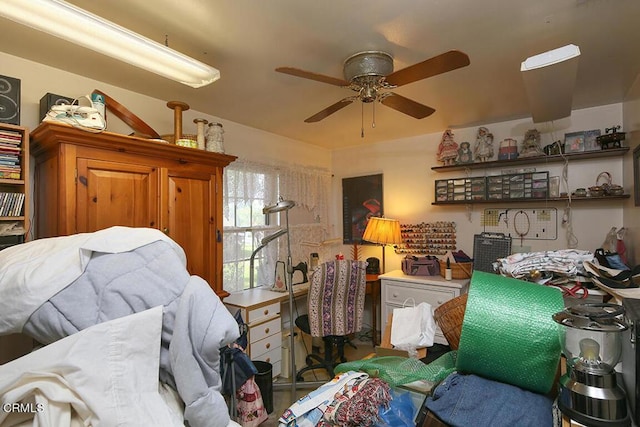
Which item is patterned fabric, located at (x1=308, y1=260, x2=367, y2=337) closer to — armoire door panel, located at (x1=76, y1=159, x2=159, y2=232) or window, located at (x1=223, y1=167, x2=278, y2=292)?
window, located at (x1=223, y1=167, x2=278, y2=292)

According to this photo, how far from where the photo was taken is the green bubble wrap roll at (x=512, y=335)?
3.06ft

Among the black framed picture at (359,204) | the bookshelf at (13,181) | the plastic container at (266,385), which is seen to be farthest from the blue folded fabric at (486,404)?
the black framed picture at (359,204)

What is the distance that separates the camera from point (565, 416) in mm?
786

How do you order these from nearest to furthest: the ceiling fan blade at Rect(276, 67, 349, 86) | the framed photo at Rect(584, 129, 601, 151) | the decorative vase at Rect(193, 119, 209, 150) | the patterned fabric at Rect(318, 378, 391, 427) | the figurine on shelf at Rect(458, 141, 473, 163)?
the patterned fabric at Rect(318, 378, 391, 427), the ceiling fan blade at Rect(276, 67, 349, 86), the decorative vase at Rect(193, 119, 209, 150), the framed photo at Rect(584, 129, 601, 151), the figurine on shelf at Rect(458, 141, 473, 163)

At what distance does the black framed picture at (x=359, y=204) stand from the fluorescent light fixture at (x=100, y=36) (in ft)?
8.64

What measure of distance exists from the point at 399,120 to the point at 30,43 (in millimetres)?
2691

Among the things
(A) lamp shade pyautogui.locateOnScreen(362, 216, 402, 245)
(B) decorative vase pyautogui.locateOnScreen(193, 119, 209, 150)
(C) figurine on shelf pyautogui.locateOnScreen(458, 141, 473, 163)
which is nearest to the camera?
(B) decorative vase pyautogui.locateOnScreen(193, 119, 209, 150)

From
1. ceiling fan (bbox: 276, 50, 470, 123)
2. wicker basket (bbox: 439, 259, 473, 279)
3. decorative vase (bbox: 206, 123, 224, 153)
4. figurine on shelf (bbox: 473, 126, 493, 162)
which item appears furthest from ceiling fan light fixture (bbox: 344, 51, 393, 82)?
wicker basket (bbox: 439, 259, 473, 279)

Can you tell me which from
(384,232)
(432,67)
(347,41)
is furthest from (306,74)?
(384,232)

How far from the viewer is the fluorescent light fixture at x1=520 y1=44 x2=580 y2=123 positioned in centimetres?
143

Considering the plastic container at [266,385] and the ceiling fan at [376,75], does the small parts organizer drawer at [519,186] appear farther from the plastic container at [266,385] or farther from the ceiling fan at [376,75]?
the plastic container at [266,385]

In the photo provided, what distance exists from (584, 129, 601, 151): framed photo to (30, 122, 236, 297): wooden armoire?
2.94 metres

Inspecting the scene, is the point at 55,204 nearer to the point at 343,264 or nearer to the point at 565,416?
the point at 343,264

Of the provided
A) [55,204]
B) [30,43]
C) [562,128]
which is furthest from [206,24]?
[562,128]
